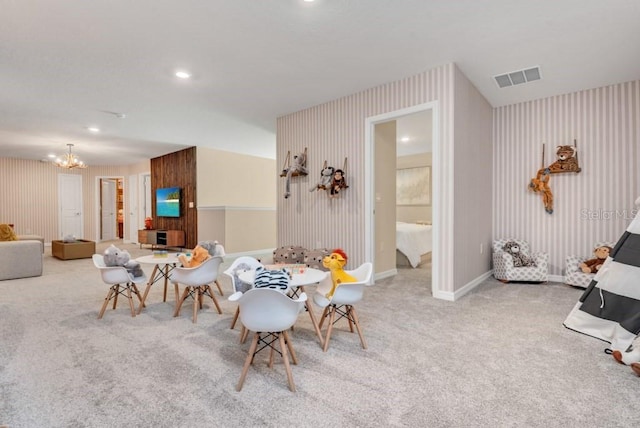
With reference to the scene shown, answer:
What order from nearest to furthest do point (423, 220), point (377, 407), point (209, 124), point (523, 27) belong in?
point (377, 407) → point (523, 27) → point (209, 124) → point (423, 220)

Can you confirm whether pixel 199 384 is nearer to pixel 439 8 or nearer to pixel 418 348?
pixel 418 348

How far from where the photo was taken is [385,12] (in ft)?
8.62

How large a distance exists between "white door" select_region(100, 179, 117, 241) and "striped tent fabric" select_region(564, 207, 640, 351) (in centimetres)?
1236

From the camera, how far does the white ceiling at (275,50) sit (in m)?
2.60

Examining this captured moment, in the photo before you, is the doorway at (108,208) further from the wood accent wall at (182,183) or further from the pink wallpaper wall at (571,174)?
the pink wallpaper wall at (571,174)

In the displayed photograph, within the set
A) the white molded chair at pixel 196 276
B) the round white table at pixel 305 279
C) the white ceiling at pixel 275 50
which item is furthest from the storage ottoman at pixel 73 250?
the round white table at pixel 305 279

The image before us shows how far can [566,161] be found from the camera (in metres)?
4.50

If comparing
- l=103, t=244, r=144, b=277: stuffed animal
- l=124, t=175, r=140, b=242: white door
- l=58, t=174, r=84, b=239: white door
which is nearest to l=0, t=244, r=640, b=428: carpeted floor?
l=103, t=244, r=144, b=277: stuffed animal

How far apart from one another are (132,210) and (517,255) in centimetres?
1039

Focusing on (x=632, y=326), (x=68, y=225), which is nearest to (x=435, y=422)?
(x=632, y=326)

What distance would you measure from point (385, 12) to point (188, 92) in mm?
2881

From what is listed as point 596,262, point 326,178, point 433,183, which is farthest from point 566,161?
point 326,178

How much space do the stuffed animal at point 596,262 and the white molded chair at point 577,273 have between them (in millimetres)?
62

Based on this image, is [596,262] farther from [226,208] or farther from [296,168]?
[226,208]
